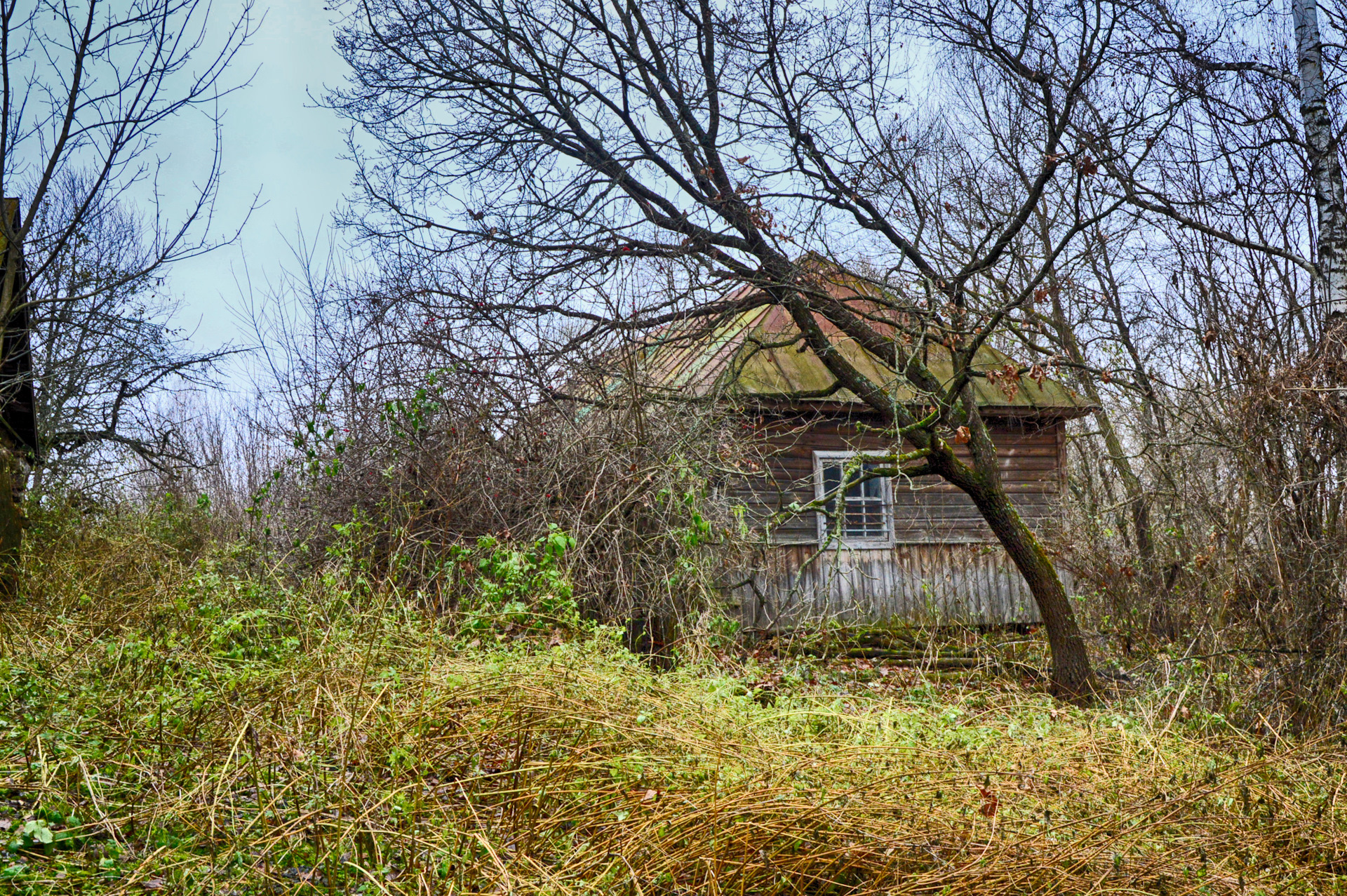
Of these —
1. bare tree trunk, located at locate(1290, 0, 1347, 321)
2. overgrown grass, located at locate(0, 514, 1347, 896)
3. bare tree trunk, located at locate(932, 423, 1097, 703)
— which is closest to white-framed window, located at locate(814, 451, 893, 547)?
bare tree trunk, located at locate(932, 423, 1097, 703)

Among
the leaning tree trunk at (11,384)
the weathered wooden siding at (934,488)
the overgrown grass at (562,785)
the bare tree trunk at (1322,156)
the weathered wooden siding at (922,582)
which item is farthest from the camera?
the weathered wooden siding at (934,488)

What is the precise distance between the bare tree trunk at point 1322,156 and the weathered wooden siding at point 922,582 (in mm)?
6537

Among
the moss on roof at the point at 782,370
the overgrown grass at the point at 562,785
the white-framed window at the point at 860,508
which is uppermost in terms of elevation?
the moss on roof at the point at 782,370

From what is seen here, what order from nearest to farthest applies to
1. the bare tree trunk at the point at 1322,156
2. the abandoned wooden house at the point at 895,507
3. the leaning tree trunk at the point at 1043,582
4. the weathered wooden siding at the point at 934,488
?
the bare tree trunk at the point at 1322,156, the leaning tree trunk at the point at 1043,582, the abandoned wooden house at the point at 895,507, the weathered wooden siding at the point at 934,488

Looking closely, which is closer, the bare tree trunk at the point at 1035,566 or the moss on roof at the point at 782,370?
the bare tree trunk at the point at 1035,566

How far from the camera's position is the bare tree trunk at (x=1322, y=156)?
6254mm

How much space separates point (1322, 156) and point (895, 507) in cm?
712

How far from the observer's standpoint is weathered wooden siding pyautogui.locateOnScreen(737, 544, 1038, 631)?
40.1ft

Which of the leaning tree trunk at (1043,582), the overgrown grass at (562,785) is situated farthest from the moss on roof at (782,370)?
the overgrown grass at (562,785)

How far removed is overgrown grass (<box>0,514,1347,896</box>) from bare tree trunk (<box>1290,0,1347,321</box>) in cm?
298

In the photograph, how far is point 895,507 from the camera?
42.6ft

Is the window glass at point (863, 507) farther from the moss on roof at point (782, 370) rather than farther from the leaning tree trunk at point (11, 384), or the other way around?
the leaning tree trunk at point (11, 384)

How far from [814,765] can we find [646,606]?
378cm

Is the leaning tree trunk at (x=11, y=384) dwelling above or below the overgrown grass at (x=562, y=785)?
above
